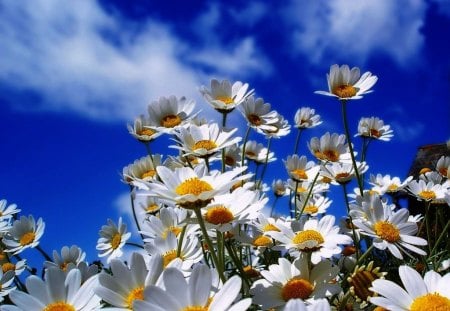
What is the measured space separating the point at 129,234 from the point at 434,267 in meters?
1.14

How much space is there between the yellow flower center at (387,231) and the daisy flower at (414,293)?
1.21 feet

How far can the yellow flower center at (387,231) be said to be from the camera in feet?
5.64

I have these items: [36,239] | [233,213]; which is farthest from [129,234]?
[233,213]

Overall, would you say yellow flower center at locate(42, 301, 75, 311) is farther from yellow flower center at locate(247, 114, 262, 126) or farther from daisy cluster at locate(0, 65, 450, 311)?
yellow flower center at locate(247, 114, 262, 126)

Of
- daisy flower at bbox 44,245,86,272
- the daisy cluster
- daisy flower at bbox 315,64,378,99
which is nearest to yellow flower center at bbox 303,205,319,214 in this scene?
the daisy cluster

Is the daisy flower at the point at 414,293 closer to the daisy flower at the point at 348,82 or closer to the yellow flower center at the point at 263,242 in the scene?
the yellow flower center at the point at 263,242

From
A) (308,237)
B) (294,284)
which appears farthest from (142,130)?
(294,284)

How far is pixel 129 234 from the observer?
2551mm

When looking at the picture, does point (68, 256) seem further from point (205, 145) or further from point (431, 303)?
point (431, 303)

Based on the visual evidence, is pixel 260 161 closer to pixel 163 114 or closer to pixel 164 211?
pixel 163 114

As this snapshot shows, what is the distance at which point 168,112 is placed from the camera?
92.1 inches

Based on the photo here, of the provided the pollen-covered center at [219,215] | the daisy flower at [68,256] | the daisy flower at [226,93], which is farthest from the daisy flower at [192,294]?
the daisy flower at [68,256]

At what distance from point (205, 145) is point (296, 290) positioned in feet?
1.83

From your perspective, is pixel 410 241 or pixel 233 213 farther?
pixel 410 241
